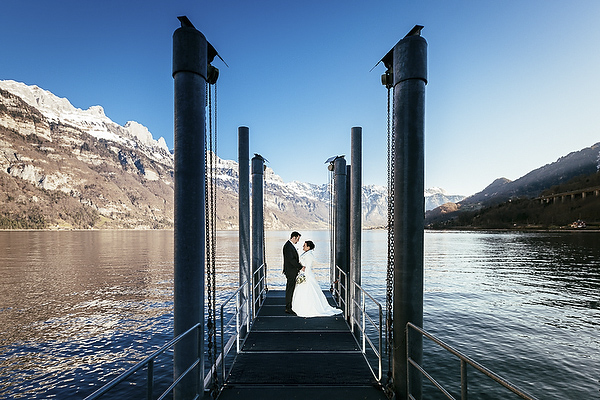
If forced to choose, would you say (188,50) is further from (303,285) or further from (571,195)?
(571,195)

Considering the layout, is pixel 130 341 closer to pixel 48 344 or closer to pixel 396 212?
pixel 48 344

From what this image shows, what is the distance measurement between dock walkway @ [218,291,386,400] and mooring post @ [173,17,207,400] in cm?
113

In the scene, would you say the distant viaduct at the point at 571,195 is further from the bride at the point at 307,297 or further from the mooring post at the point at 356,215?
the bride at the point at 307,297

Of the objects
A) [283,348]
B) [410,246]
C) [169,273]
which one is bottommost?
[169,273]

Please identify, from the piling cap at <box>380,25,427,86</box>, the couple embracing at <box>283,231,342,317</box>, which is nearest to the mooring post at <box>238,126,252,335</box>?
the couple embracing at <box>283,231,342,317</box>

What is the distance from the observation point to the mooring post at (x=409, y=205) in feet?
13.9

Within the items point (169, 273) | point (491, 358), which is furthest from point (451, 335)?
point (169, 273)

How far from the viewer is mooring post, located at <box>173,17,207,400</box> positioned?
4008 mm

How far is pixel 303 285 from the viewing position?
9.34 meters

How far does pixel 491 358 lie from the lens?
12.4m

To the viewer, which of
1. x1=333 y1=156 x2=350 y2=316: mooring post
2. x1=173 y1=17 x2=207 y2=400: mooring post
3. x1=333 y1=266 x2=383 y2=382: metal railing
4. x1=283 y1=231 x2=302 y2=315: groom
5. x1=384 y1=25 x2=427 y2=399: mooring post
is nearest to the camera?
x1=173 y1=17 x2=207 y2=400: mooring post

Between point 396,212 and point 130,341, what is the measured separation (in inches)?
582

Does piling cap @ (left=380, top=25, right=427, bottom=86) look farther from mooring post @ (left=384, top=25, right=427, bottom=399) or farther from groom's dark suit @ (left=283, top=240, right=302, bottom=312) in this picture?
groom's dark suit @ (left=283, top=240, right=302, bottom=312)

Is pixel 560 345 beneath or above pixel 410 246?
beneath
